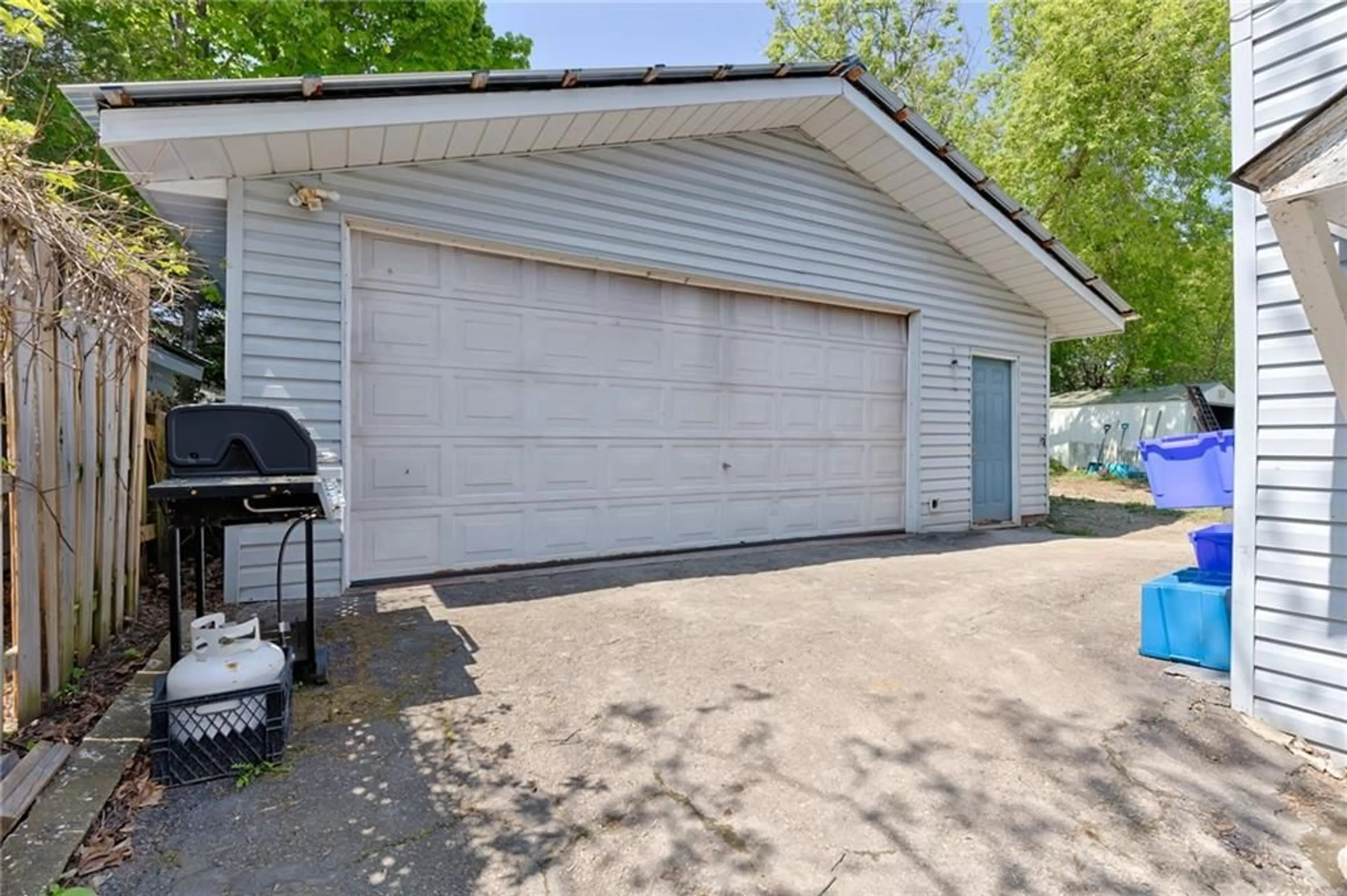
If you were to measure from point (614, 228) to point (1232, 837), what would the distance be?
5205 mm

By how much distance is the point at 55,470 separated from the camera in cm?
264

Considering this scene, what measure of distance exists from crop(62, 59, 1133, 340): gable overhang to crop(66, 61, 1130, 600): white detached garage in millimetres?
20

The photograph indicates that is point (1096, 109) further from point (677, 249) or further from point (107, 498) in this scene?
point (107, 498)

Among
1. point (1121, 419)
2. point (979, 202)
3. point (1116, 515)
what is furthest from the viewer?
point (1121, 419)

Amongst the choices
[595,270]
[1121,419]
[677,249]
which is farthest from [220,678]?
[1121,419]

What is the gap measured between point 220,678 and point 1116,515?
11.6 metres

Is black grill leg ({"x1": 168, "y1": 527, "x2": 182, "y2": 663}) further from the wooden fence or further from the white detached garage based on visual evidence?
the white detached garage

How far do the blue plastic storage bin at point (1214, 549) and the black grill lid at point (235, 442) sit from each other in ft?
15.2

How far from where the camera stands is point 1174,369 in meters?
→ 23.5

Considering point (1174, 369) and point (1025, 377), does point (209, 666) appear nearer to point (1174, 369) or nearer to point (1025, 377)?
point (1025, 377)

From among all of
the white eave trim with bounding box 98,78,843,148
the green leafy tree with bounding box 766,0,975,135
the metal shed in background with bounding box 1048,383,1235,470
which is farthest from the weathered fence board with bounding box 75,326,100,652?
the green leafy tree with bounding box 766,0,975,135

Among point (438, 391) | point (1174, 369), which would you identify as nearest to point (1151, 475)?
point (438, 391)

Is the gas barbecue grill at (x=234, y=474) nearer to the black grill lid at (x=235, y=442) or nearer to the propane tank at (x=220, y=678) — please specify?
the black grill lid at (x=235, y=442)

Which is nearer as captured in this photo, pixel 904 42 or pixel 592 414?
pixel 592 414
